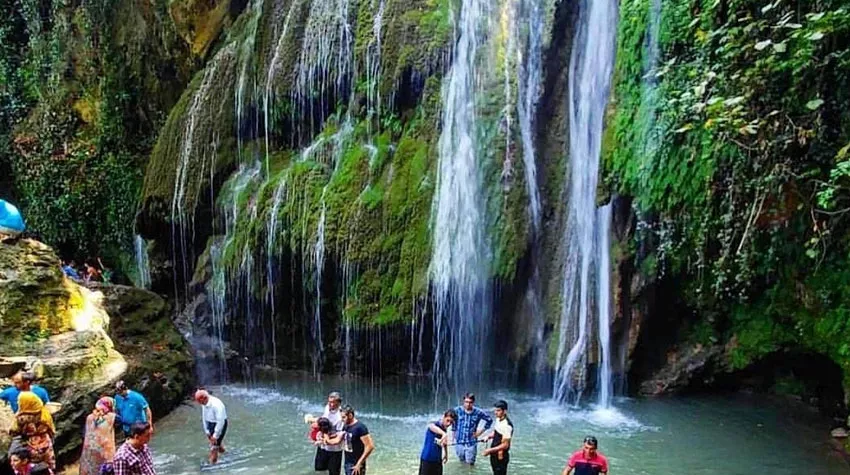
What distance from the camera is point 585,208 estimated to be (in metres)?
13.4

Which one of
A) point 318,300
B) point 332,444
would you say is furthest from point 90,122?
point 332,444

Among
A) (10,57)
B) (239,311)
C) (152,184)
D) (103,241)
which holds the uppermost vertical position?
(10,57)

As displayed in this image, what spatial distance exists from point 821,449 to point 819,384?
2422 millimetres

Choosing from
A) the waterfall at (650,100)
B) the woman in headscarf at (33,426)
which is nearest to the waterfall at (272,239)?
the waterfall at (650,100)

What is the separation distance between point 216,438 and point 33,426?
2586 millimetres

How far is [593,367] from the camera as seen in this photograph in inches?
497

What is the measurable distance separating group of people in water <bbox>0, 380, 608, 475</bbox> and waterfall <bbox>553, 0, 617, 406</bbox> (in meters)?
3.78

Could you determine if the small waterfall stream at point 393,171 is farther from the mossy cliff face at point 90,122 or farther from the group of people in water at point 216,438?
the mossy cliff face at point 90,122

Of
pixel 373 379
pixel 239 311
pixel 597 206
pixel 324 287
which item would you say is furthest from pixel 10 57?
pixel 597 206

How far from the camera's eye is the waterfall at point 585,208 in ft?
41.7

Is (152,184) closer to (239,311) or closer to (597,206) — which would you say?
(239,311)

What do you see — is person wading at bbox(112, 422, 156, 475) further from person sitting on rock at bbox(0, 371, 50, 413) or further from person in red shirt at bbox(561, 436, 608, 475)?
person in red shirt at bbox(561, 436, 608, 475)

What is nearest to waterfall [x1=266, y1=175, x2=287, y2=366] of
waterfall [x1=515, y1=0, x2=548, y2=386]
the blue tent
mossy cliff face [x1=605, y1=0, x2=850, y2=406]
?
the blue tent

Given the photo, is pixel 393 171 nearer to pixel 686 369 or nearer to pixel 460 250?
pixel 460 250
